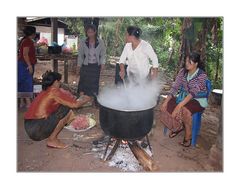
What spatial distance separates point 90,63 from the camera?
521 centimetres

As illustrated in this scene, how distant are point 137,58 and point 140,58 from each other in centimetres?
5

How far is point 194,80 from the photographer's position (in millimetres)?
4855

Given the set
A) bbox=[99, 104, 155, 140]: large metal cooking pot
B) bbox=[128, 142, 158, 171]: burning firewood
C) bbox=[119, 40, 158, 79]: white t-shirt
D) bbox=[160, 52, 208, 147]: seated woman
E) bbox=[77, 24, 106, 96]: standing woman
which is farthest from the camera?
bbox=[77, 24, 106, 96]: standing woman

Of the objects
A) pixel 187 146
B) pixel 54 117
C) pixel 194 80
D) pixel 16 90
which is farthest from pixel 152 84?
pixel 16 90

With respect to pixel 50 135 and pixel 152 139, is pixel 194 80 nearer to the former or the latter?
pixel 152 139

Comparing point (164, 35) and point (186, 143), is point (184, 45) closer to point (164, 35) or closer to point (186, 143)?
point (164, 35)

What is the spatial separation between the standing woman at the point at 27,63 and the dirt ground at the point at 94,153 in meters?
0.12

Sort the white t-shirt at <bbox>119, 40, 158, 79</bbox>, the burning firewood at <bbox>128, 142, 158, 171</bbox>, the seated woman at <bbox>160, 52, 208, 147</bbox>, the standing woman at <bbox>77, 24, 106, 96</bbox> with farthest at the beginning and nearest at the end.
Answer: the standing woman at <bbox>77, 24, 106, 96</bbox> → the white t-shirt at <bbox>119, 40, 158, 79</bbox> → the seated woman at <bbox>160, 52, 208, 147</bbox> → the burning firewood at <bbox>128, 142, 158, 171</bbox>

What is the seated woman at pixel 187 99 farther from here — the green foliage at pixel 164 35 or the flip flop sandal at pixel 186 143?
→ the green foliage at pixel 164 35

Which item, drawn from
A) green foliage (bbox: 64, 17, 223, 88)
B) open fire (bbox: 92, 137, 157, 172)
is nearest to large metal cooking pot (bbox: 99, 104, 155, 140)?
open fire (bbox: 92, 137, 157, 172)

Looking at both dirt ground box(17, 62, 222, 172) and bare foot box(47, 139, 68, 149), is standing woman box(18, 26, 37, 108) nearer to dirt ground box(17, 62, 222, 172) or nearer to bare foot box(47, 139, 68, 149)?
dirt ground box(17, 62, 222, 172)

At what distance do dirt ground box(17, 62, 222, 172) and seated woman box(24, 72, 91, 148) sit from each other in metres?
0.12

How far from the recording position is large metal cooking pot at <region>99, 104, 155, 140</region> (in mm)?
4438
